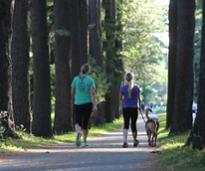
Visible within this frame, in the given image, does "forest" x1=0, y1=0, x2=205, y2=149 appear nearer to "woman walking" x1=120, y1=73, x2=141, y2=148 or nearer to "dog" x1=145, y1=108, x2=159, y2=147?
"dog" x1=145, y1=108, x2=159, y2=147

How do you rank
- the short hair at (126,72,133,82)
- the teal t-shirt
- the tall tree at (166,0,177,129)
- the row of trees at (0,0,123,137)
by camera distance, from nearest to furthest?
the row of trees at (0,0,123,137) < the teal t-shirt < the short hair at (126,72,133,82) < the tall tree at (166,0,177,129)

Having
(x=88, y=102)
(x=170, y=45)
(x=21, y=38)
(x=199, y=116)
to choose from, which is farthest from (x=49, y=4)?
(x=199, y=116)

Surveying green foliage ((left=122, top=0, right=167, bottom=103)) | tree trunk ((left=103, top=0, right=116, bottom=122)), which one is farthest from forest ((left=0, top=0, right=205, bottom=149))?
green foliage ((left=122, top=0, right=167, bottom=103))

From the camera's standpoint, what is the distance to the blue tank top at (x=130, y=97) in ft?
60.0

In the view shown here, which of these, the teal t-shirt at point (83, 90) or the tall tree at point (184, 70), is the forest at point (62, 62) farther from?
the teal t-shirt at point (83, 90)

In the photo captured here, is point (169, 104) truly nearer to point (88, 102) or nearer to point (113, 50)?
point (88, 102)

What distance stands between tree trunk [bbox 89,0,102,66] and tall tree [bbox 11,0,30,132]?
20189 millimetres

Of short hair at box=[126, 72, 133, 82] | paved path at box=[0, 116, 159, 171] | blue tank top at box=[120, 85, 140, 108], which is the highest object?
short hair at box=[126, 72, 133, 82]

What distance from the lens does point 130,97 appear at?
1827 cm

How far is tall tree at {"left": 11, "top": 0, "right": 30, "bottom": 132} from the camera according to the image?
21.3 meters

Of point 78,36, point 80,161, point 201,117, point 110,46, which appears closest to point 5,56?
point 80,161

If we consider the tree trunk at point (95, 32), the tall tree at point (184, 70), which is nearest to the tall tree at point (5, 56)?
the tall tree at point (184, 70)

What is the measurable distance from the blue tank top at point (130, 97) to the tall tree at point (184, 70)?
4.78m

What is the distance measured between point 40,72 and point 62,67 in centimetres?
501
